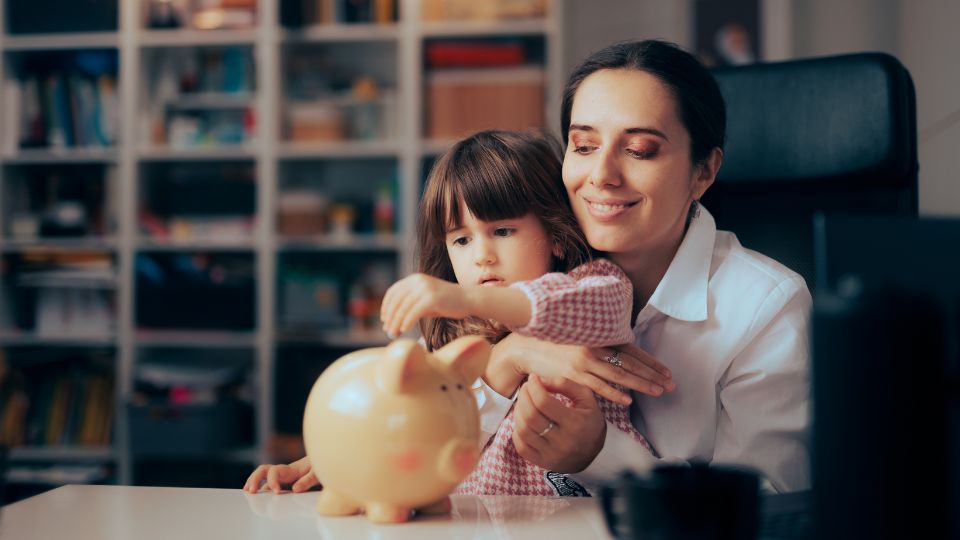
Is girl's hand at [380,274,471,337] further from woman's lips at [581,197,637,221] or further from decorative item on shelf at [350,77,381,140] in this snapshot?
decorative item on shelf at [350,77,381,140]

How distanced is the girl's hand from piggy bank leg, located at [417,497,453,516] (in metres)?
0.16

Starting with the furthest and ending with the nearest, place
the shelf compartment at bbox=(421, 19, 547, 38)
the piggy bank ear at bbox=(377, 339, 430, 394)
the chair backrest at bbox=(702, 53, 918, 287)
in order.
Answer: the shelf compartment at bbox=(421, 19, 547, 38), the chair backrest at bbox=(702, 53, 918, 287), the piggy bank ear at bbox=(377, 339, 430, 394)

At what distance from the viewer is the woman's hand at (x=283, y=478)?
36.8 inches

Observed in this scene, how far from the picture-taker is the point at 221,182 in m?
3.25

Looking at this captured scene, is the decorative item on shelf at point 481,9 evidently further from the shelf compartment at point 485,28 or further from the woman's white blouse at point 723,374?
the woman's white blouse at point 723,374

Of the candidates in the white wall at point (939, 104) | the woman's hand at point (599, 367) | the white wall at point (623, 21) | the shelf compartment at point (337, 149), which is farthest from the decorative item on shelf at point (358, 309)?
the woman's hand at point (599, 367)

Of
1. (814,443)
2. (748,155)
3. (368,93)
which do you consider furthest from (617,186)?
(368,93)

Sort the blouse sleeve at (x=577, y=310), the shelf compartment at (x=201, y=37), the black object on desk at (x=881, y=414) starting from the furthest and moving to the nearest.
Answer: the shelf compartment at (x=201, y=37)
the blouse sleeve at (x=577, y=310)
the black object on desk at (x=881, y=414)

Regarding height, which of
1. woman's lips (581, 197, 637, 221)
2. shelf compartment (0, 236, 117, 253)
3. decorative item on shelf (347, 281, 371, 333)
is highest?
woman's lips (581, 197, 637, 221)

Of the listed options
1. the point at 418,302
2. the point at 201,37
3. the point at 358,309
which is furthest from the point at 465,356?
the point at 201,37

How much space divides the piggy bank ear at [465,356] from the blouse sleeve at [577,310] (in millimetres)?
66

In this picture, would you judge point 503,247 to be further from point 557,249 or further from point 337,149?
point 337,149

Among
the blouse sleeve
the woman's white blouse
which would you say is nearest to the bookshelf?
the woman's white blouse

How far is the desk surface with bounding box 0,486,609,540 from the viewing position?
758mm
